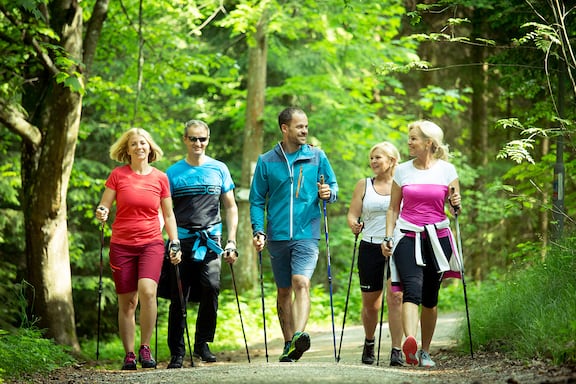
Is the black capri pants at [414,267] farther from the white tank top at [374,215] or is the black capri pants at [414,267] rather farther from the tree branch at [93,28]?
the tree branch at [93,28]

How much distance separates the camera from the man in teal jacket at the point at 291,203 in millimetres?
8258

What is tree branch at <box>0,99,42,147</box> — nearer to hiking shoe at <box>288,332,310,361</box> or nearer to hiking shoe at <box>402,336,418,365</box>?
hiking shoe at <box>288,332,310,361</box>

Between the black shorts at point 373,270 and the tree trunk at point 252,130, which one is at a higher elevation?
the tree trunk at point 252,130

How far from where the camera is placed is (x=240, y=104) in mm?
19625

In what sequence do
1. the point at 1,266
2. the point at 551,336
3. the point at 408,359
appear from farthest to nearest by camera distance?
the point at 1,266
the point at 408,359
the point at 551,336

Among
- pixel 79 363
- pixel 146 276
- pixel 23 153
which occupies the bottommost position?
pixel 79 363

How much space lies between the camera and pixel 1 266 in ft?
50.1

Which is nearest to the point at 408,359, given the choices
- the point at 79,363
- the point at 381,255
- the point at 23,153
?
the point at 381,255

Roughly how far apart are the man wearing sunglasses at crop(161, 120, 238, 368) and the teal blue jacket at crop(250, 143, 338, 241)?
0.48 metres

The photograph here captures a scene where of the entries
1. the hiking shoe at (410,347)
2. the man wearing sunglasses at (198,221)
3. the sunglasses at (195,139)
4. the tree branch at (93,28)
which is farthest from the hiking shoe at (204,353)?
the tree branch at (93,28)

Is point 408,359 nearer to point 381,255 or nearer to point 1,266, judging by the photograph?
point 381,255

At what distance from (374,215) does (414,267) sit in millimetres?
1010

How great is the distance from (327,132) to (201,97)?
3.09m

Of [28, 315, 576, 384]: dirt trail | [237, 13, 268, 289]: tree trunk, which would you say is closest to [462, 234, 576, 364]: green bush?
[28, 315, 576, 384]: dirt trail
